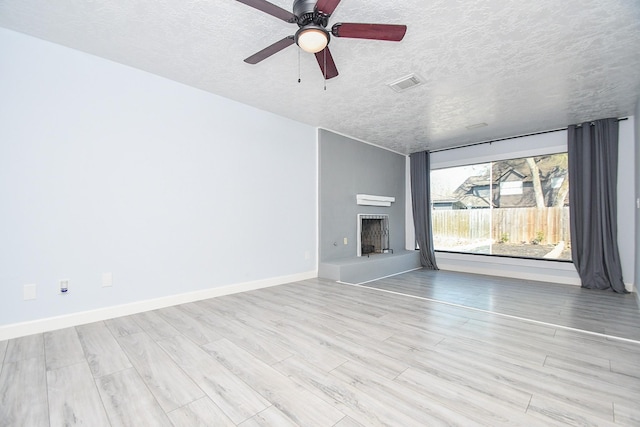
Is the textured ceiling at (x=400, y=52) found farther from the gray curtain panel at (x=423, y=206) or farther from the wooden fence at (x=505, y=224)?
the gray curtain panel at (x=423, y=206)

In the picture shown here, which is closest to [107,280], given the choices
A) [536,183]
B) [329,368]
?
[329,368]

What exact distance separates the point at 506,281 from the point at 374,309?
115 inches

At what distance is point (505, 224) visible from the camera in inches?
202

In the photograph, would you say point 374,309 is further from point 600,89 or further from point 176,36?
point 600,89

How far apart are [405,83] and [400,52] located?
580 mm

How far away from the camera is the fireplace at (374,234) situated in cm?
542

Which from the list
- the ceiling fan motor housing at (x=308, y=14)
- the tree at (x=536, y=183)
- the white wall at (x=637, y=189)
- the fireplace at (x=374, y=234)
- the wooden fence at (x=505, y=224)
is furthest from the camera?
the fireplace at (x=374, y=234)

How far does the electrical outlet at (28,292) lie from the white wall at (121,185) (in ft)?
0.08

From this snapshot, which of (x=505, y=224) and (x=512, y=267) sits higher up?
(x=505, y=224)

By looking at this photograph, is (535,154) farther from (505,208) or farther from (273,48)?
(273,48)

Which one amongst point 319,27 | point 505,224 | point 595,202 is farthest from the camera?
point 505,224

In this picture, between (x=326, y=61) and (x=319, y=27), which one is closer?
(x=319, y=27)

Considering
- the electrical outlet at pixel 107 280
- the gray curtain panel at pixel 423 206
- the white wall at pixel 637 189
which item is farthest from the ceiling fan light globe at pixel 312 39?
the gray curtain panel at pixel 423 206

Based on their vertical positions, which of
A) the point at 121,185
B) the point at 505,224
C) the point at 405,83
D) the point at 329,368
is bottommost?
the point at 329,368
